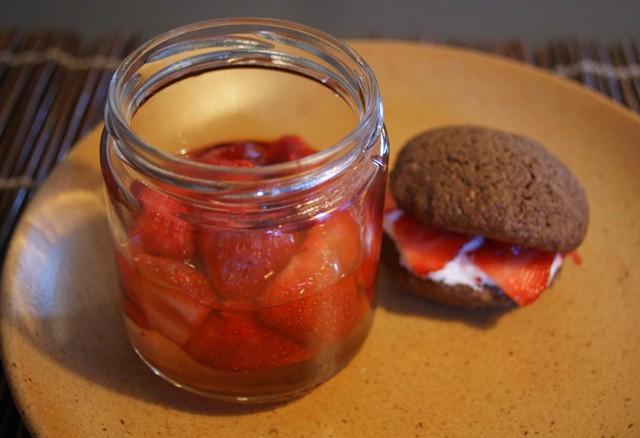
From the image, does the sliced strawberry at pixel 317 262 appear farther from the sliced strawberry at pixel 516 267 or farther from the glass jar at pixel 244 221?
the sliced strawberry at pixel 516 267

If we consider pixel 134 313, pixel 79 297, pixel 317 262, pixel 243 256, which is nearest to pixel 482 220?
pixel 317 262

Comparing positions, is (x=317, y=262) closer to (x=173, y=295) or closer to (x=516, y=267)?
(x=173, y=295)

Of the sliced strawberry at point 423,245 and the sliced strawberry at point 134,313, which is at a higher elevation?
the sliced strawberry at point 134,313

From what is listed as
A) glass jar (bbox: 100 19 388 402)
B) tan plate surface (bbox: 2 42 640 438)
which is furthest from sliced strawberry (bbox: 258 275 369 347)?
tan plate surface (bbox: 2 42 640 438)

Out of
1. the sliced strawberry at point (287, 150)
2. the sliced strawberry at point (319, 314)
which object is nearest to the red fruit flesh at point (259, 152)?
the sliced strawberry at point (287, 150)

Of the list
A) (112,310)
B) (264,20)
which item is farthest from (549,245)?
(112,310)

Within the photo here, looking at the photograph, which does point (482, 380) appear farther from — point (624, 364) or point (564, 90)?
point (564, 90)
